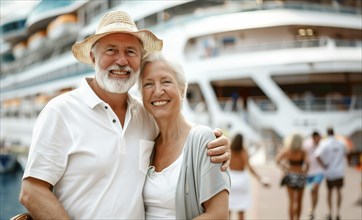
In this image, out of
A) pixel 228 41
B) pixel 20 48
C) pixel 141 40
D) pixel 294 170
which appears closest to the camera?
pixel 141 40

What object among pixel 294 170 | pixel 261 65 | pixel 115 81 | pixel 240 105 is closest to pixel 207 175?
pixel 115 81

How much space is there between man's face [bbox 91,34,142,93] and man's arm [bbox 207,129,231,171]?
1.21 feet

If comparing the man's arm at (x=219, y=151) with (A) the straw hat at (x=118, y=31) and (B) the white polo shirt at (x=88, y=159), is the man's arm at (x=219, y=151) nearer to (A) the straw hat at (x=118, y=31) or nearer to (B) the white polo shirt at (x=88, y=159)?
(B) the white polo shirt at (x=88, y=159)

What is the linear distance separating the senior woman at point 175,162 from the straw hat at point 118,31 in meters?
0.05

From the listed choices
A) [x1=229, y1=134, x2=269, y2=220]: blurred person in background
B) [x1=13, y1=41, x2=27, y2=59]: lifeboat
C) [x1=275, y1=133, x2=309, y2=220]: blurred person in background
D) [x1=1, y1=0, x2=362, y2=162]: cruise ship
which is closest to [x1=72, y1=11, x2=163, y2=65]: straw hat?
[x1=229, y1=134, x2=269, y2=220]: blurred person in background

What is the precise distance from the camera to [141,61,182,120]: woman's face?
5.11ft

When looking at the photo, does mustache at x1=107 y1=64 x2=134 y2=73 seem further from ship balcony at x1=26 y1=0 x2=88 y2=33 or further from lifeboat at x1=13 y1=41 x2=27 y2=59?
lifeboat at x1=13 y1=41 x2=27 y2=59

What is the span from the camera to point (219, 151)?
142 centimetres

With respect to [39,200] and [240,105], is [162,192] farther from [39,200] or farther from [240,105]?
[240,105]

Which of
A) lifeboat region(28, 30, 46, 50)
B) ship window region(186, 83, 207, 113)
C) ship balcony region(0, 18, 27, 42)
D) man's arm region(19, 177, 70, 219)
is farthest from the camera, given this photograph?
ship balcony region(0, 18, 27, 42)

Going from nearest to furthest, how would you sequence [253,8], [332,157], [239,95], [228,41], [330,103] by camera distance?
[332,157] → [330,103] → [253,8] → [228,41] → [239,95]

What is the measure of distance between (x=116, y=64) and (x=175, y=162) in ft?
1.32

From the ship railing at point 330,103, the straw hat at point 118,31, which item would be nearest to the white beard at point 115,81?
the straw hat at point 118,31

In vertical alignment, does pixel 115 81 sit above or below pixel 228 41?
below
